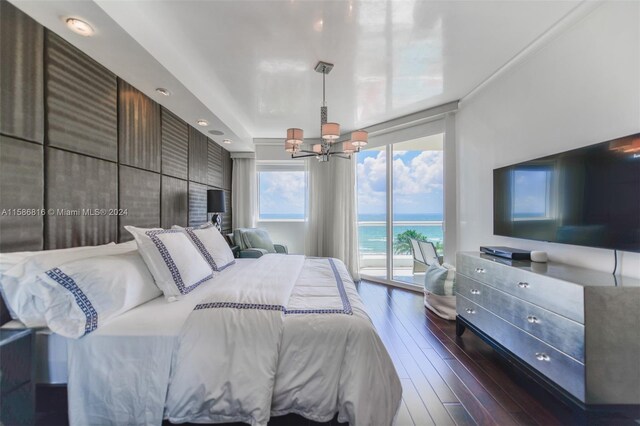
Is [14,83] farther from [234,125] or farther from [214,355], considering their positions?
[234,125]

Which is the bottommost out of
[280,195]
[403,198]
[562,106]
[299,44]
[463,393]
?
[463,393]

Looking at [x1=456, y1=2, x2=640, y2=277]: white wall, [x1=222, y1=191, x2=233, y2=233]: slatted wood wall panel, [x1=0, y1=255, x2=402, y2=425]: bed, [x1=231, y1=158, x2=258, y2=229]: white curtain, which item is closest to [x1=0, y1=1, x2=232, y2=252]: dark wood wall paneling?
[x1=0, y1=255, x2=402, y2=425]: bed

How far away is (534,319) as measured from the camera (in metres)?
1.65

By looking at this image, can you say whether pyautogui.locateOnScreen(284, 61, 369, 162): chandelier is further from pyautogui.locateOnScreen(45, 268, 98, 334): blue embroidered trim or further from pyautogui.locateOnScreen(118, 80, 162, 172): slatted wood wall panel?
pyautogui.locateOnScreen(45, 268, 98, 334): blue embroidered trim

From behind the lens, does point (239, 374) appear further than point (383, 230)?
No

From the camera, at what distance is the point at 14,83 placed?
1.40m

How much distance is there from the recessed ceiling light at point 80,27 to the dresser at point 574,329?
3273 mm

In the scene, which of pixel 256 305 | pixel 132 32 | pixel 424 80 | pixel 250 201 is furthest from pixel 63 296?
pixel 250 201

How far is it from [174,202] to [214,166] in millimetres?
1441

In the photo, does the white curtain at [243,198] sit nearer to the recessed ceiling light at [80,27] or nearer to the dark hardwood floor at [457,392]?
the dark hardwood floor at [457,392]

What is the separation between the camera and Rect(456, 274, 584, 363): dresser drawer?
138 centimetres

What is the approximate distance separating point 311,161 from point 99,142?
341 centimetres

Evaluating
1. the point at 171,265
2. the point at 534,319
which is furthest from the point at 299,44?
the point at 534,319

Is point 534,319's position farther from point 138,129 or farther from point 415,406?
point 138,129
